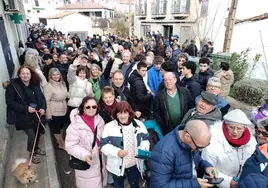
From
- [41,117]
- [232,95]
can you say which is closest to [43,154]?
[41,117]

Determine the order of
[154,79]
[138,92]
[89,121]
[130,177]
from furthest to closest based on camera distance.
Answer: [154,79], [138,92], [130,177], [89,121]

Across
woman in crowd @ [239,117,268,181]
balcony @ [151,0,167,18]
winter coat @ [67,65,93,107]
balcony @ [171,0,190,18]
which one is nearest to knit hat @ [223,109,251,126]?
woman in crowd @ [239,117,268,181]

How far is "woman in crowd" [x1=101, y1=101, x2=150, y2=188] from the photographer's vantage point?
252 cm

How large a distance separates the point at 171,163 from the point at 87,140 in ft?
4.25

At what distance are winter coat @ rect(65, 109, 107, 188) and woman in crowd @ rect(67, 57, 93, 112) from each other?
49.6 inches

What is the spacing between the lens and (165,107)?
10.6ft

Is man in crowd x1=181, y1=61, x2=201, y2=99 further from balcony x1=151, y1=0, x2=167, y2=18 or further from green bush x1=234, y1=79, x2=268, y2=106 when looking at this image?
balcony x1=151, y1=0, x2=167, y2=18

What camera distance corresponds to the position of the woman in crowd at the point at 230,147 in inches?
85.1

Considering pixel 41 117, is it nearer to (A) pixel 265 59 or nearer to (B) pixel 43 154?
(B) pixel 43 154

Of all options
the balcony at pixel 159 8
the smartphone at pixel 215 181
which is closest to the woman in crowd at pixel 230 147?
the smartphone at pixel 215 181

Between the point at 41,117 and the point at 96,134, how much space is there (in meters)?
1.41

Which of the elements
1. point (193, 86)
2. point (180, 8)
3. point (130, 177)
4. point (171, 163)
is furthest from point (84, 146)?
point (180, 8)

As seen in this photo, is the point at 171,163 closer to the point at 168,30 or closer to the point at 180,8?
the point at 180,8

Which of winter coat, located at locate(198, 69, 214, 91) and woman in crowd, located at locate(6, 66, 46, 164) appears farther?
winter coat, located at locate(198, 69, 214, 91)
